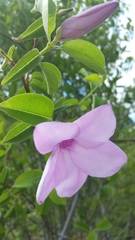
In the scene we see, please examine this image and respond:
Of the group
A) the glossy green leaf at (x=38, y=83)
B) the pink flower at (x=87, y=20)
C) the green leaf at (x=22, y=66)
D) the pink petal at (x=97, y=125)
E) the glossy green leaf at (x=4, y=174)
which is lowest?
the glossy green leaf at (x=4, y=174)

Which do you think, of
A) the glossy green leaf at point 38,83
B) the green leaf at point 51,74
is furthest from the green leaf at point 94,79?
the green leaf at point 51,74

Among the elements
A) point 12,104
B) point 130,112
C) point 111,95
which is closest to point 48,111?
point 12,104

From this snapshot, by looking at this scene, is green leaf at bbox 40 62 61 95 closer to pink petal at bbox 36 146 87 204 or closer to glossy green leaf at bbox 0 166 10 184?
pink petal at bbox 36 146 87 204

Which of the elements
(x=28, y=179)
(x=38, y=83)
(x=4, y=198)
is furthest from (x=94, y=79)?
(x=4, y=198)

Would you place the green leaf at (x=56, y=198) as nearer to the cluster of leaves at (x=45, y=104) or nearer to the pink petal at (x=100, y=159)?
the cluster of leaves at (x=45, y=104)

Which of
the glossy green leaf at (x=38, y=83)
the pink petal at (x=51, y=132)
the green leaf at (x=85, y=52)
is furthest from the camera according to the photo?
the glossy green leaf at (x=38, y=83)

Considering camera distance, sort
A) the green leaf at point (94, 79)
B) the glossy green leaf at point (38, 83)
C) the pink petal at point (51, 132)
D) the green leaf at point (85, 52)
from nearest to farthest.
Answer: the pink petal at point (51, 132) → the green leaf at point (85, 52) → the glossy green leaf at point (38, 83) → the green leaf at point (94, 79)

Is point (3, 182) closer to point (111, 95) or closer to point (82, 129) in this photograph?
point (82, 129)
